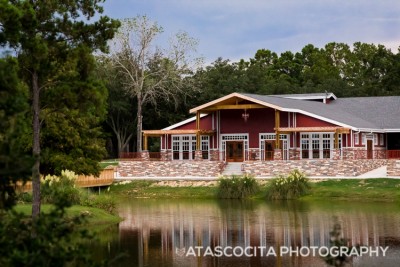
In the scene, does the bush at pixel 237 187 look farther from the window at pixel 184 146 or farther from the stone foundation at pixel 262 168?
the window at pixel 184 146

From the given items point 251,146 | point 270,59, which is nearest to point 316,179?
point 251,146

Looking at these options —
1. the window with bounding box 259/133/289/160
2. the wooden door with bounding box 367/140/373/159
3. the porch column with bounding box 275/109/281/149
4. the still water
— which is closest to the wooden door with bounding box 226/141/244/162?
the window with bounding box 259/133/289/160

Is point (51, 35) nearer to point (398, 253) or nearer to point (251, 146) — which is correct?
point (398, 253)

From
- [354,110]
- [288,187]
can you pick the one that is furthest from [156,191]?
[354,110]

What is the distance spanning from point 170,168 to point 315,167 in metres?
9.52

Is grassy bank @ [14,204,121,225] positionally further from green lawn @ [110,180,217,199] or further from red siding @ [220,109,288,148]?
red siding @ [220,109,288,148]

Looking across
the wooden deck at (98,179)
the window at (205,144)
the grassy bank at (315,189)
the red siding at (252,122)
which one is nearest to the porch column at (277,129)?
the red siding at (252,122)

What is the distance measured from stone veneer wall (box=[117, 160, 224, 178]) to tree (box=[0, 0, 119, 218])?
28.1 metres

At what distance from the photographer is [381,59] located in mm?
78438

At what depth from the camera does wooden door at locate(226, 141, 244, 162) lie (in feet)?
Result: 181

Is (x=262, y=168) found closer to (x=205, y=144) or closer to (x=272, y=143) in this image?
(x=272, y=143)

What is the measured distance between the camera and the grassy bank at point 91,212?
26.8 meters

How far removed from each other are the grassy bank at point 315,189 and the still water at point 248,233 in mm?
2547

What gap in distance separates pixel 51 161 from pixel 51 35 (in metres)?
11.2
